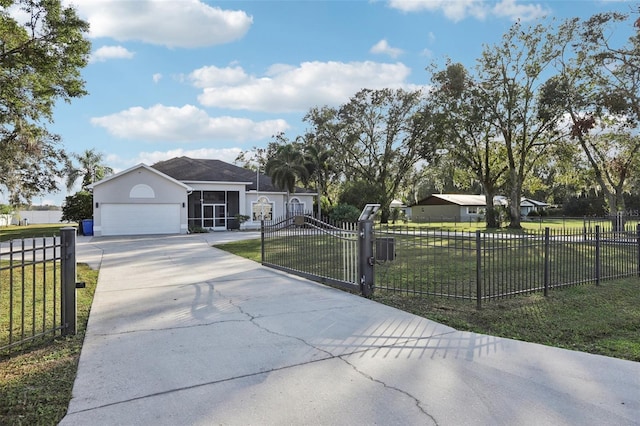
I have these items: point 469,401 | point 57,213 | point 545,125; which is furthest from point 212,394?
point 57,213

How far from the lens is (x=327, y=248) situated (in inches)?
395

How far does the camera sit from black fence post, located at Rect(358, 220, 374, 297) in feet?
24.2

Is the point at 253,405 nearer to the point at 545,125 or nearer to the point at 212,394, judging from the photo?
the point at 212,394

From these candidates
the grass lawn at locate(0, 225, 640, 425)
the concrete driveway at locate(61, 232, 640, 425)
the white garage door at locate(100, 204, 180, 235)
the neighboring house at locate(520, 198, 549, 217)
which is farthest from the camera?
the neighboring house at locate(520, 198, 549, 217)

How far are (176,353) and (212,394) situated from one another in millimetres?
1203

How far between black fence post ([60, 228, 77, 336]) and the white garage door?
22.4m

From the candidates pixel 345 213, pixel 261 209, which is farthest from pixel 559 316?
pixel 345 213

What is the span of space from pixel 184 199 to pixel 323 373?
25591 mm

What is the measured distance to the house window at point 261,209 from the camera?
32.7m

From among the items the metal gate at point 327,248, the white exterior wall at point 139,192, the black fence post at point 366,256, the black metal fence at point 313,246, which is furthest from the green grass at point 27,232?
the black fence post at point 366,256

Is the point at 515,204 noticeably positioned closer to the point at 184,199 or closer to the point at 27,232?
the point at 184,199

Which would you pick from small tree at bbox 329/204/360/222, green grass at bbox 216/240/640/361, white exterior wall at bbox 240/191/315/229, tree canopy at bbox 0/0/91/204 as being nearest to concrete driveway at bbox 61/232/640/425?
green grass at bbox 216/240/640/361

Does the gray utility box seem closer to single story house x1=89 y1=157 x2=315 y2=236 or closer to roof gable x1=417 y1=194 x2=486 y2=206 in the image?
single story house x1=89 y1=157 x2=315 y2=236

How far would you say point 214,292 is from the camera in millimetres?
7824
